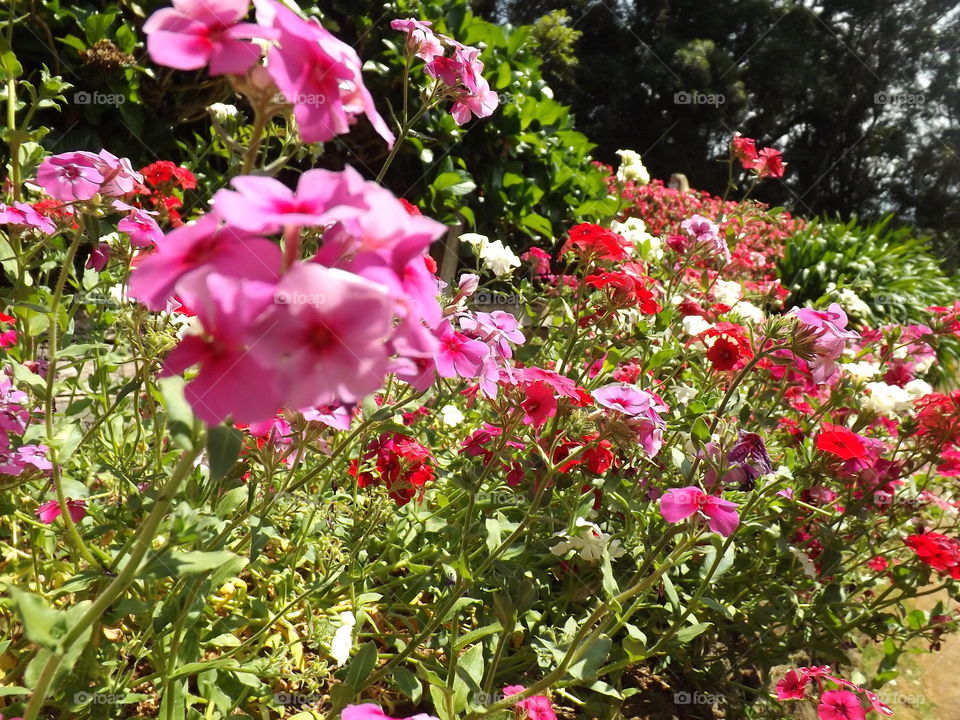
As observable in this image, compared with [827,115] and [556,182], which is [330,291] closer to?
[556,182]

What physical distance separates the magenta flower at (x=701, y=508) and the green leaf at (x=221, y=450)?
845 mm

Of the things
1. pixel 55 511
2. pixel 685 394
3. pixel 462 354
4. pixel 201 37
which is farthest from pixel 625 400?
pixel 55 511

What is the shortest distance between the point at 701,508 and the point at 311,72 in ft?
3.28

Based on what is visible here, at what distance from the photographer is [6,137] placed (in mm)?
1411

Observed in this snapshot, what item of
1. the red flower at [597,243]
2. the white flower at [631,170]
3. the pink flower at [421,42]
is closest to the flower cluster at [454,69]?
the pink flower at [421,42]

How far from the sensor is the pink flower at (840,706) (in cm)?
163

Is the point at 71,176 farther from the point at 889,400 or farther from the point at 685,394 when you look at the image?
the point at 889,400

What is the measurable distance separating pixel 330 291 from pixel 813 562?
2.01 metres

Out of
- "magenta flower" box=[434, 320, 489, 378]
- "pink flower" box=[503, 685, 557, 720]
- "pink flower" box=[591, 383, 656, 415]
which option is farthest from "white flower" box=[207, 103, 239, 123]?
"pink flower" box=[503, 685, 557, 720]

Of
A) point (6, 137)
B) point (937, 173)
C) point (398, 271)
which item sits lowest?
point (937, 173)

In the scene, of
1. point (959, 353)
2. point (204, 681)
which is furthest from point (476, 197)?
point (959, 353)

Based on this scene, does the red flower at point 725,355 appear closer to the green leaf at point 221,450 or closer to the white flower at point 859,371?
the white flower at point 859,371

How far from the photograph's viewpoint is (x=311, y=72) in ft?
1.90

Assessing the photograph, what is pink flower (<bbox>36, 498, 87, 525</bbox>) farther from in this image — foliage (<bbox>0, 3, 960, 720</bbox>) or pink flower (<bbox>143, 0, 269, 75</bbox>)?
pink flower (<bbox>143, 0, 269, 75</bbox>)
